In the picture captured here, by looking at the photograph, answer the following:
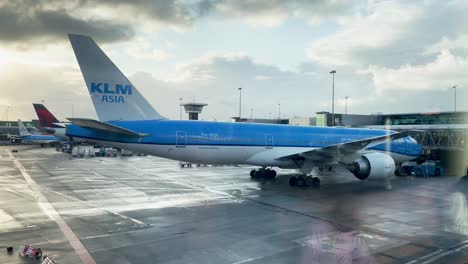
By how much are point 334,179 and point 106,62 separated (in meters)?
18.8

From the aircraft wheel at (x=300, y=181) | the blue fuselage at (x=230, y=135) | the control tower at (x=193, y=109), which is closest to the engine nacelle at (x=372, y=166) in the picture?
the aircraft wheel at (x=300, y=181)

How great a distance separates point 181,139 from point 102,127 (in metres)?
4.81

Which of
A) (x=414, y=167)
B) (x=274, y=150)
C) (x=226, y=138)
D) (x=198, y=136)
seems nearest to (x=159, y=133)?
(x=198, y=136)

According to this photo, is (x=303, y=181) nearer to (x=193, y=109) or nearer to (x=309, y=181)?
(x=309, y=181)

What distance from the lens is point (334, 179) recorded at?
2752 centimetres

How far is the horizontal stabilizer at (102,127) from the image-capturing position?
17578mm

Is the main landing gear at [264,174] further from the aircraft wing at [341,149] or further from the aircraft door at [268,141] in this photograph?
the aircraft wing at [341,149]

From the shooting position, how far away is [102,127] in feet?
60.8

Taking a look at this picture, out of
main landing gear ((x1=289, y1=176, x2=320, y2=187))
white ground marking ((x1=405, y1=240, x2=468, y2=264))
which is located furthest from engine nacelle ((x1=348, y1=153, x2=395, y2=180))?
white ground marking ((x1=405, y1=240, x2=468, y2=264))

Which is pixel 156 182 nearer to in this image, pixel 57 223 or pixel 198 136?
pixel 198 136

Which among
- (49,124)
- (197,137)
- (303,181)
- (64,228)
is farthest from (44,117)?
(64,228)

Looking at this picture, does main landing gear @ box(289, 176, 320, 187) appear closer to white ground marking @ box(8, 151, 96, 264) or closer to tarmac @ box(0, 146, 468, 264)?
tarmac @ box(0, 146, 468, 264)

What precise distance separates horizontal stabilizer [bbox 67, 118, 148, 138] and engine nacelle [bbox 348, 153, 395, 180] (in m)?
14.0

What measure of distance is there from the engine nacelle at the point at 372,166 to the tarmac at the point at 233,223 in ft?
3.57
